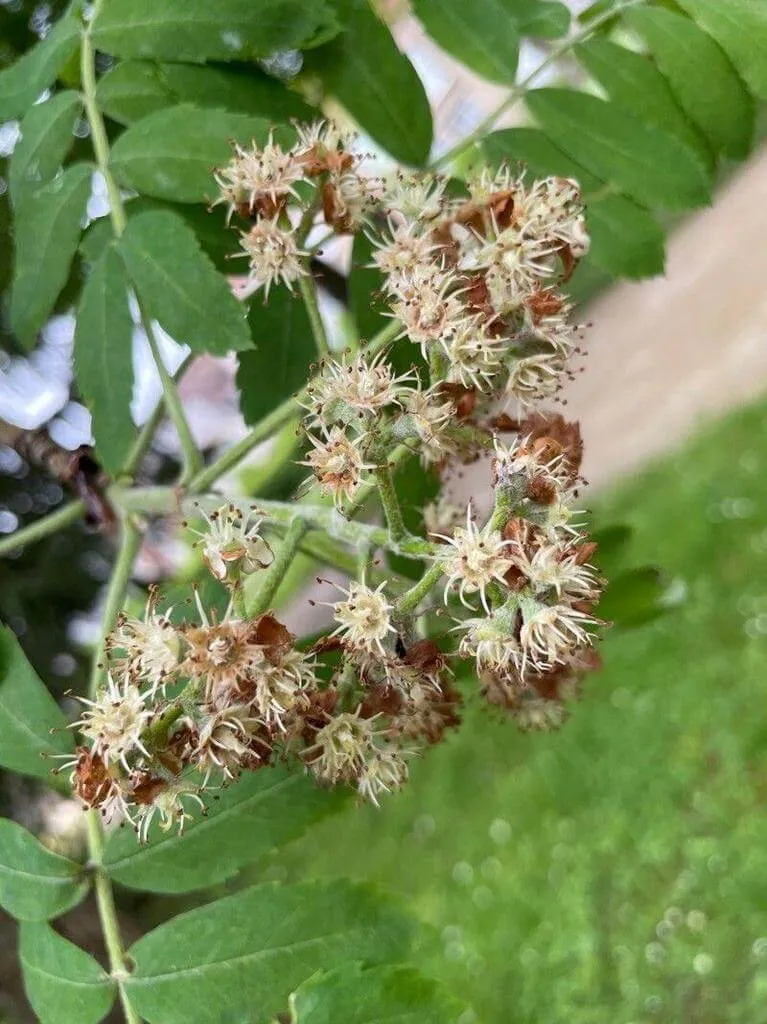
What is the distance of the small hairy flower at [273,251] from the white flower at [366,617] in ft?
1.19

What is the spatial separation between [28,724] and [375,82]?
0.85 metres

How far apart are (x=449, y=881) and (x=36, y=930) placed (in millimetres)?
2310

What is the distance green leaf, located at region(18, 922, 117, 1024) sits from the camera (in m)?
0.93

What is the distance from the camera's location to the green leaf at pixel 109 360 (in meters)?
1.10

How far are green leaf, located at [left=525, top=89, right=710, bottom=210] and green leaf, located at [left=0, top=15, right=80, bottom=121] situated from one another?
570 mm

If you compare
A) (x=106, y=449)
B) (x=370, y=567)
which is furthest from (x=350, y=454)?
(x=106, y=449)

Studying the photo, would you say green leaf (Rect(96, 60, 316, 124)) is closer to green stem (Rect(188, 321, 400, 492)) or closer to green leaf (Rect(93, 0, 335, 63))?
green leaf (Rect(93, 0, 335, 63))

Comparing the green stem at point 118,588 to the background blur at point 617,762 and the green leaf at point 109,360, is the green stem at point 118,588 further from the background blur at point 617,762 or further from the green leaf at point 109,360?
the background blur at point 617,762

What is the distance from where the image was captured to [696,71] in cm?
111

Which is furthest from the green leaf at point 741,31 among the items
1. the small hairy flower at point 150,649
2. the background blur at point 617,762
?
the small hairy flower at point 150,649

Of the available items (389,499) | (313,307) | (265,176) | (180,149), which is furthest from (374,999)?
(180,149)

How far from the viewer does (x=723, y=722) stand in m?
2.63

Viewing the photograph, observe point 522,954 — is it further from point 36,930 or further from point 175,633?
point 175,633

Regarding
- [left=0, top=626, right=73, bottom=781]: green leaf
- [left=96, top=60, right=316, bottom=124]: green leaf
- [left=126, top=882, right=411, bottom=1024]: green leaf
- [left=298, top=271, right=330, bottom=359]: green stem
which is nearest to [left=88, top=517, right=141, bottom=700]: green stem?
[left=0, top=626, right=73, bottom=781]: green leaf
